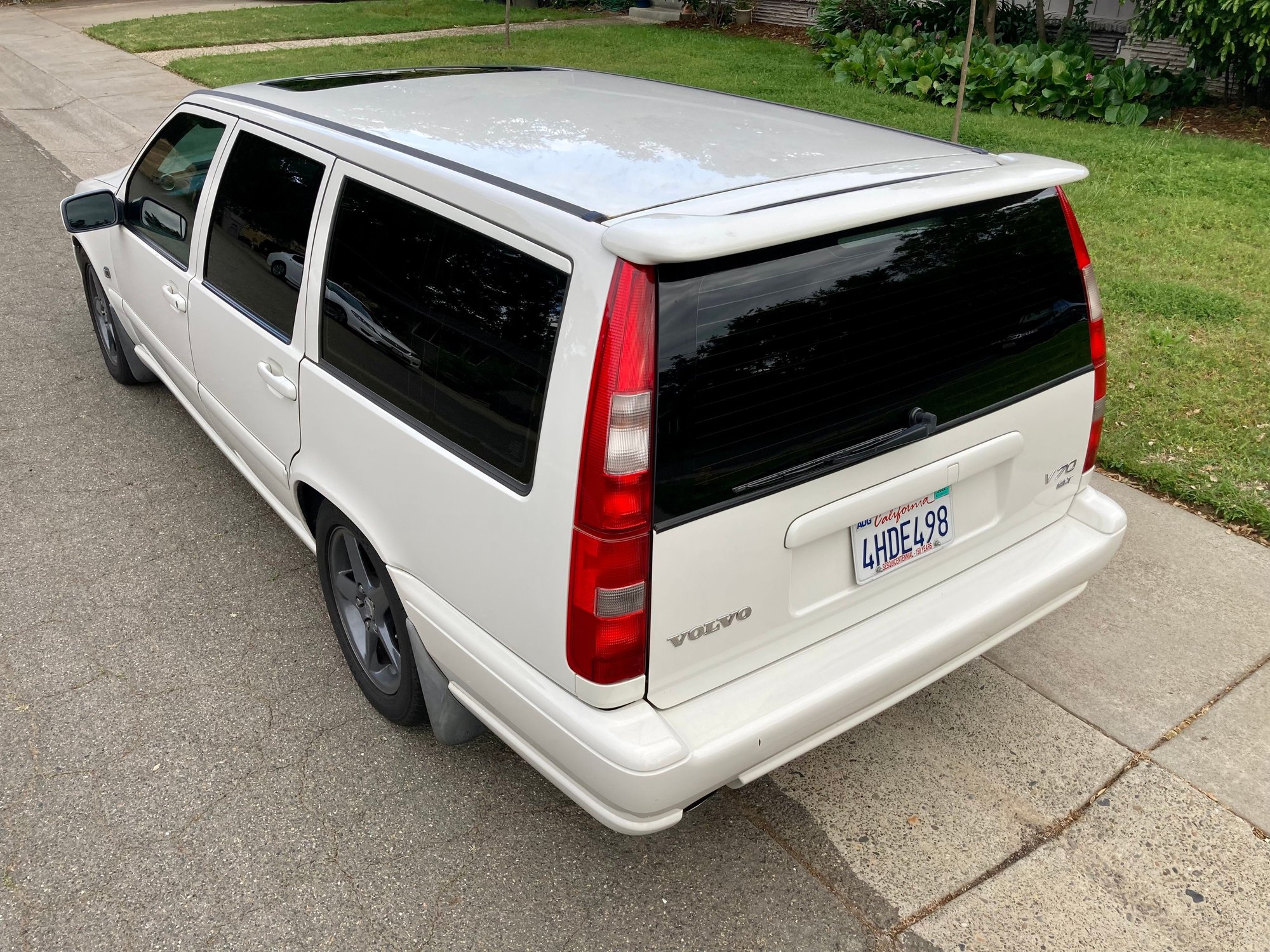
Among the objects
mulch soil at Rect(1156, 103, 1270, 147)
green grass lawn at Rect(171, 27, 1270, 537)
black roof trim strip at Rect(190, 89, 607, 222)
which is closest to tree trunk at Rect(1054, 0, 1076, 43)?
mulch soil at Rect(1156, 103, 1270, 147)

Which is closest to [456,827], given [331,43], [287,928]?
[287,928]

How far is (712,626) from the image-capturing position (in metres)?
2.25

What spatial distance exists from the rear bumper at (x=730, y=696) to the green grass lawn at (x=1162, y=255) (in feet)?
6.84

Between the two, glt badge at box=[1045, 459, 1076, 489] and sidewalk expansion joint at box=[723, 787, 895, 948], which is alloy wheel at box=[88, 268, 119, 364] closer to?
sidewalk expansion joint at box=[723, 787, 895, 948]

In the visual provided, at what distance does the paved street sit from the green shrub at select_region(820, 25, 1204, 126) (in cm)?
748

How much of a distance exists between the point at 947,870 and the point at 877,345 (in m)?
1.41

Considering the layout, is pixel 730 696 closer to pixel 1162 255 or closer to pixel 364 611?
pixel 364 611

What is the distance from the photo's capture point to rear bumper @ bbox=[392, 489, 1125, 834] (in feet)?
7.25

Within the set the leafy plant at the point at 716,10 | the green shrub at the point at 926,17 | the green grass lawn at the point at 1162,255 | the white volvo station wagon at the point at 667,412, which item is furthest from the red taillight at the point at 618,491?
the leafy plant at the point at 716,10

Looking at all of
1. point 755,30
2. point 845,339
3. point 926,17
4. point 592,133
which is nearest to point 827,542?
point 845,339

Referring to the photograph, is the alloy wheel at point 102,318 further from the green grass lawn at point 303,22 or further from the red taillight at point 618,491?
the green grass lawn at point 303,22

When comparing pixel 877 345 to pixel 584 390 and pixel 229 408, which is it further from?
pixel 229 408

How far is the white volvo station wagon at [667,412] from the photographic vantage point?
6.98ft

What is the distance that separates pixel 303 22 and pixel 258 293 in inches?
641
